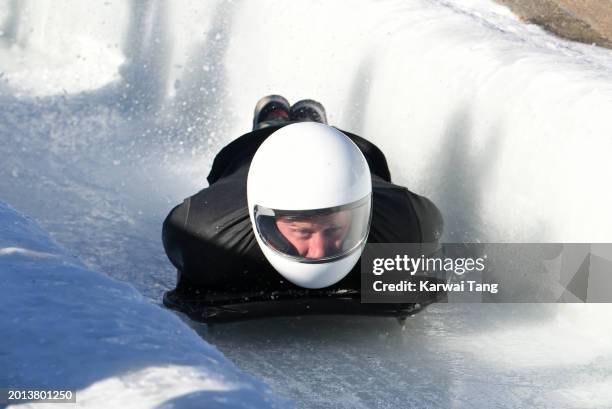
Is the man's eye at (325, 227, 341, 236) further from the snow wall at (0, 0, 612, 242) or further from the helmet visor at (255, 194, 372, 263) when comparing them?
the snow wall at (0, 0, 612, 242)

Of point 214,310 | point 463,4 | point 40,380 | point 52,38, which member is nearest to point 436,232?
Result: point 214,310

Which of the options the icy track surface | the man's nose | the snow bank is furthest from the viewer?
the man's nose

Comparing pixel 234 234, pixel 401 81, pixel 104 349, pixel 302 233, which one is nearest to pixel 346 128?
pixel 401 81

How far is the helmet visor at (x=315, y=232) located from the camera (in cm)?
381

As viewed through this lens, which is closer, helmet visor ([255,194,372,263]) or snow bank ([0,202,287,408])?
snow bank ([0,202,287,408])

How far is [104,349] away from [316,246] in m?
1.59

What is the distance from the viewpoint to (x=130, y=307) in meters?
2.59

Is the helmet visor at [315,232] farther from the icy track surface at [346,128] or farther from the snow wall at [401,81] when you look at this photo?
the snow wall at [401,81]

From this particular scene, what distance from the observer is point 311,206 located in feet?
12.4

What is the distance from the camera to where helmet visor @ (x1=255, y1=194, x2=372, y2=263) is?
381 centimetres

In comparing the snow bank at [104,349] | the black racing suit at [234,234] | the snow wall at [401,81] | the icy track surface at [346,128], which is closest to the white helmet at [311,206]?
the black racing suit at [234,234]

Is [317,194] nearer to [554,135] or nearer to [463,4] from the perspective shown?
[554,135]

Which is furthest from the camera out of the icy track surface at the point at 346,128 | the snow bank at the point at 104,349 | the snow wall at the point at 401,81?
the snow wall at the point at 401,81

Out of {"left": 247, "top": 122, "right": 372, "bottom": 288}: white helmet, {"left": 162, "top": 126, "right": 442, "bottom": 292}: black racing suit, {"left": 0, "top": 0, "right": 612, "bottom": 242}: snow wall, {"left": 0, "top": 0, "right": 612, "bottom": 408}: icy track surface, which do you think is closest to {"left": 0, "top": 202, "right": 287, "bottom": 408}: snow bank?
{"left": 0, "top": 0, "right": 612, "bottom": 408}: icy track surface
